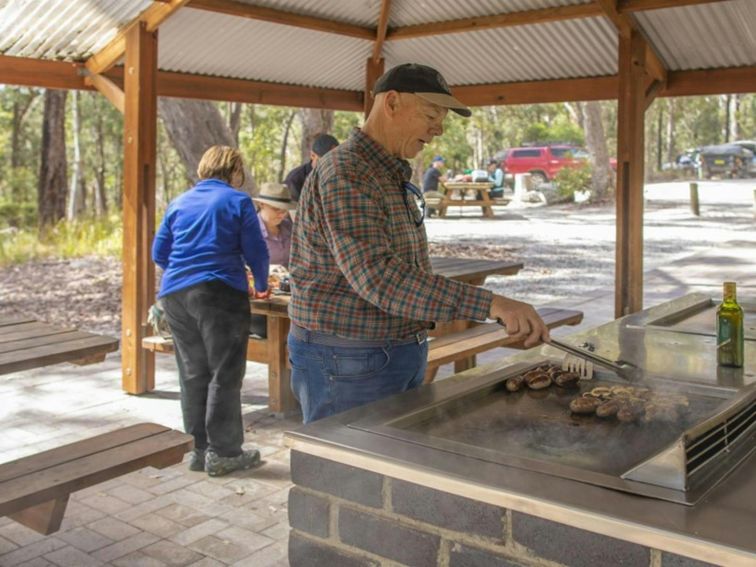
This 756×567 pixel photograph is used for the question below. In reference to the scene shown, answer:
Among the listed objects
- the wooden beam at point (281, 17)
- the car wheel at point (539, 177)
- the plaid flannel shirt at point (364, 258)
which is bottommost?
the plaid flannel shirt at point (364, 258)

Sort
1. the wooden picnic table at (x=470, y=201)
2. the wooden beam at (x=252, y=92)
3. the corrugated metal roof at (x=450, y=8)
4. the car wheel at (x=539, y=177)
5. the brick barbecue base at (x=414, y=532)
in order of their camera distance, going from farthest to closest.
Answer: the car wheel at (x=539, y=177), the wooden picnic table at (x=470, y=201), the wooden beam at (x=252, y=92), the corrugated metal roof at (x=450, y=8), the brick barbecue base at (x=414, y=532)

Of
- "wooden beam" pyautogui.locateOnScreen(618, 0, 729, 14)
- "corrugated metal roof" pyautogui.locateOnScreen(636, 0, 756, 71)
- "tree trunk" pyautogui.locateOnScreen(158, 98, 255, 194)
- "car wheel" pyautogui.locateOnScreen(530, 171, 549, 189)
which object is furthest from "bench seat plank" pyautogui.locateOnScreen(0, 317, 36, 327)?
"car wheel" pyautogui.locateOnScreen(530, 171, 549, 189)

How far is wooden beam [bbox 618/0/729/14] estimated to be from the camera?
22.7ft

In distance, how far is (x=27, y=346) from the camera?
14.8 feet

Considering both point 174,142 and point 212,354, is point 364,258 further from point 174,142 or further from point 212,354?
point 174,142

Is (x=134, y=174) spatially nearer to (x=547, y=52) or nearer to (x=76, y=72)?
(x=76, y=72)

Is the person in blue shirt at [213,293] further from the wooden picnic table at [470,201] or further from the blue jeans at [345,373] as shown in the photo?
the wooden picnic table at [470,201]

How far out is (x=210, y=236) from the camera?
497 centimetres

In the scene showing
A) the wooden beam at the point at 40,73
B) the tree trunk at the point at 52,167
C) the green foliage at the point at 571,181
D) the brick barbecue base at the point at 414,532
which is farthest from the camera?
the green foliage at the point at 571,181

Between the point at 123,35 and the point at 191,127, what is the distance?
567 centimetres

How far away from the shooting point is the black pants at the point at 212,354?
5.00 m

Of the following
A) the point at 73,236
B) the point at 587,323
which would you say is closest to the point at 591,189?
→ the point at 73,236

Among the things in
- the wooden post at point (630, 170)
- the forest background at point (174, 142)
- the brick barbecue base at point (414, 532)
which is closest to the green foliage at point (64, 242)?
the forest background at point (174, 142)

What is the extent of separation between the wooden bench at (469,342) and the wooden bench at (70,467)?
227 cm
